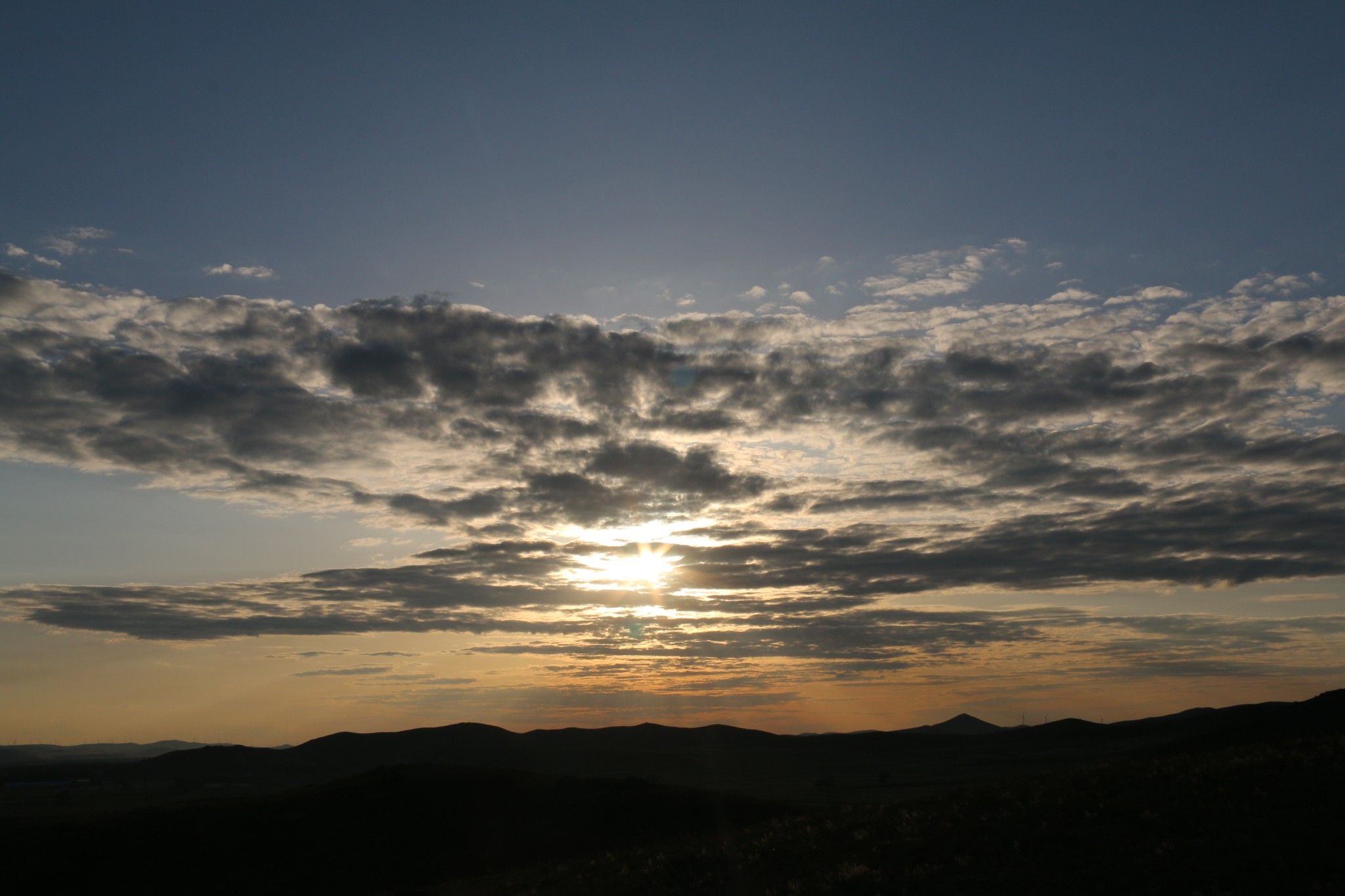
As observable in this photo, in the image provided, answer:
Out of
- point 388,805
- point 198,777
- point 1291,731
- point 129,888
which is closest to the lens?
point 129,888

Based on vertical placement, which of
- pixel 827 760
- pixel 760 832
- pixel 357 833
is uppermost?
pixel 760 832

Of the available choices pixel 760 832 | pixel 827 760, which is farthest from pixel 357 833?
pixel 827 760

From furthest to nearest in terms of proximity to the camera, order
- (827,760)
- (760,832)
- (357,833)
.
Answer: (827,760), (357,833), (760,832)

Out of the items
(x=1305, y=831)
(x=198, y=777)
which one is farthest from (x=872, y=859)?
(x=198, y=777)

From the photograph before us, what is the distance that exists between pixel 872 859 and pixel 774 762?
535 feet

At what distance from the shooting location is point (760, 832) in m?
40.8

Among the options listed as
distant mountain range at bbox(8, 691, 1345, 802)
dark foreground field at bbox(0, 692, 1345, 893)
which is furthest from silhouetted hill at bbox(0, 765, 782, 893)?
distant mountain range at bbox(8, 691, 1345, 802)

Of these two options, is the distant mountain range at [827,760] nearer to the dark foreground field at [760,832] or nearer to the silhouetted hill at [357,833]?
the dark foreground field at [760,832]

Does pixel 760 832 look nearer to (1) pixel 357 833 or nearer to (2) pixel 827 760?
(1) pixel 357 833

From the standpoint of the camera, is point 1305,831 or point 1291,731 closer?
point 1305,831

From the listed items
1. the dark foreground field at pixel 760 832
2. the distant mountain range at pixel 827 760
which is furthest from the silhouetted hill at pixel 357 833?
the distant mountain range at pixel 827 760

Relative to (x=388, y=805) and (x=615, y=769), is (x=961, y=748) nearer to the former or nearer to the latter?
(x=615, y=769)

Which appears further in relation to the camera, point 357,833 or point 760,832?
point 357,833

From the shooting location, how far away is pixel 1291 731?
95062 millimetres
